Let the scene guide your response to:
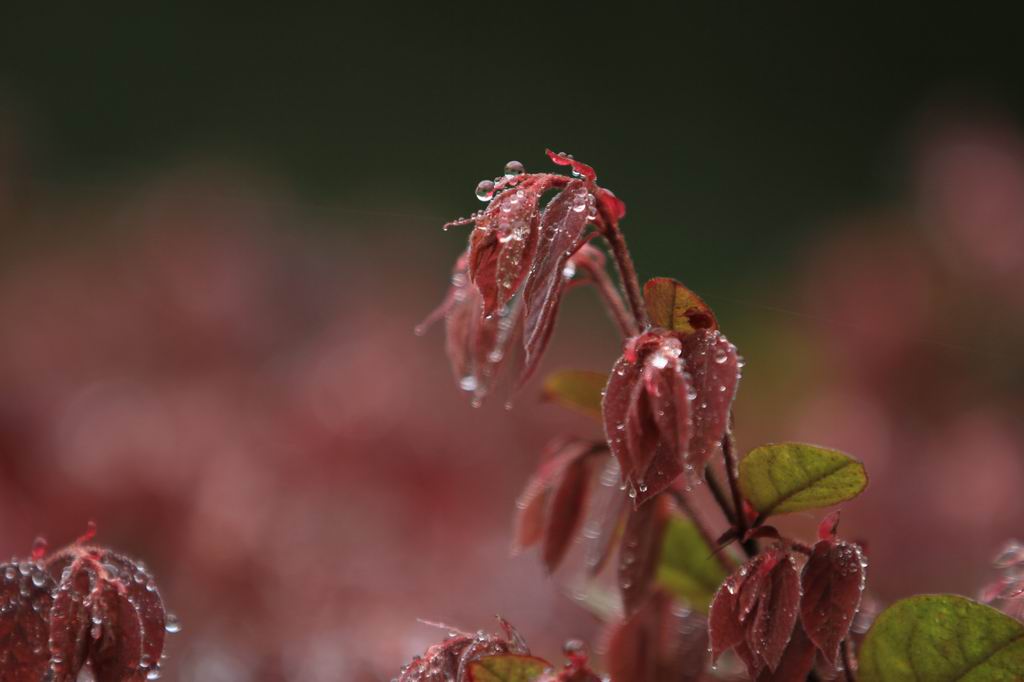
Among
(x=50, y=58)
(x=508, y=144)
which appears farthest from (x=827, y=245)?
(x=50, y=58)

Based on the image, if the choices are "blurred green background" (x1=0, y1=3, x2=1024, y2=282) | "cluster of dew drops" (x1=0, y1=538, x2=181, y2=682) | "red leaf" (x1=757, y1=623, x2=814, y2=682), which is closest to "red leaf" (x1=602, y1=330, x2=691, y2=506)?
"red leaf" (x1=757, y1=623, x2=814, y2=682)

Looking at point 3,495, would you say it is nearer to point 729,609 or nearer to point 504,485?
point 504,485

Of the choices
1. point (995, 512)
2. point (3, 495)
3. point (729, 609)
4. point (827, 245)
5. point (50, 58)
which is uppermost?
point (50, 58)

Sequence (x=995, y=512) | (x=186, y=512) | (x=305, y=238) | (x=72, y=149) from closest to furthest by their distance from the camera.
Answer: (x=186, y=512), (x=995, y=512), (x=305, y=238), (x=72, y=149)

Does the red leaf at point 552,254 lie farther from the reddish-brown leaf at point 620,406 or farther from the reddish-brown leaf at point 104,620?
the reddish-brown leaf at point 104,620

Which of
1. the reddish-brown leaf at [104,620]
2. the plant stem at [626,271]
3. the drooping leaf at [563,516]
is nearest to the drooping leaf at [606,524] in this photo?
the drooping leaf at [563,516]
